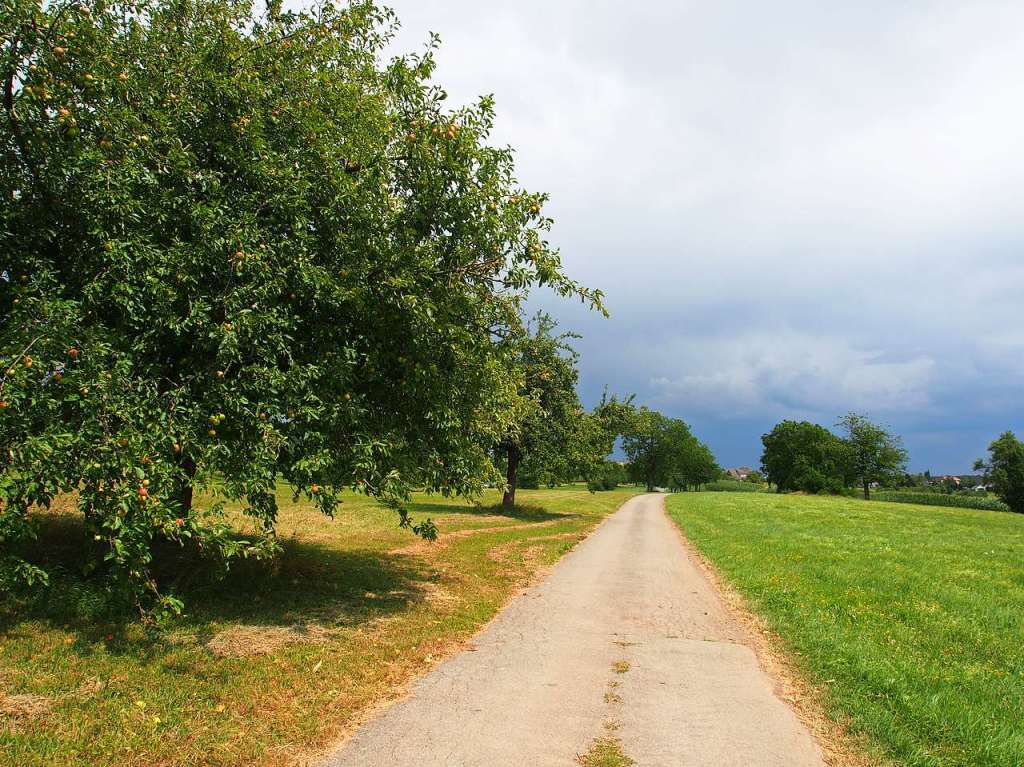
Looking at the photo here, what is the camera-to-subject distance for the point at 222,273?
7746mm

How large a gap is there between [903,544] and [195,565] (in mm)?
22815

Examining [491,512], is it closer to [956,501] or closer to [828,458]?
[956,501]

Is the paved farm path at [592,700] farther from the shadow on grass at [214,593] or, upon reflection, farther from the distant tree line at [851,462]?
the distant tree line at [851,462]

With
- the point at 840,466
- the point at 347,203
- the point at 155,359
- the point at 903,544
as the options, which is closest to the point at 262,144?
the point at 347,203

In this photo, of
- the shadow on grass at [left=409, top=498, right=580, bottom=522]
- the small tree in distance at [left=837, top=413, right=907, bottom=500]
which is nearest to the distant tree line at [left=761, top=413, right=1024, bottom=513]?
the small tree in distance at [left=837, top=413, right=907, bottom=500]

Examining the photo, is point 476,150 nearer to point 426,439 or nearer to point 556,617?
point 426,439

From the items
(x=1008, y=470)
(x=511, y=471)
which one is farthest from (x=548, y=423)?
(x=1008, y=470)

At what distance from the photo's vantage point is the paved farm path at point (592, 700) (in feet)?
16.6

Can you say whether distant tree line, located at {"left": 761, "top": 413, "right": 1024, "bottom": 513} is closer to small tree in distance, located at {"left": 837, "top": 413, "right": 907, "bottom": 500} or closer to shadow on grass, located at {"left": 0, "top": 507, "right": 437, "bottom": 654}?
small tree in distance, located at {"left": 837, "top": 413, "right": 907, "bottom": 500}

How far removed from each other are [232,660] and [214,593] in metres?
3.22

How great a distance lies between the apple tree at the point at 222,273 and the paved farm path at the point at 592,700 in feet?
9.19

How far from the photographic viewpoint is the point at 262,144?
7996 millimetres

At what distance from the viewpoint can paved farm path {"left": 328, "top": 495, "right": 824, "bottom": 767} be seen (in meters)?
5.06

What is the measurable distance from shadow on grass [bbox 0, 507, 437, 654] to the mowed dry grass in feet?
0.12
